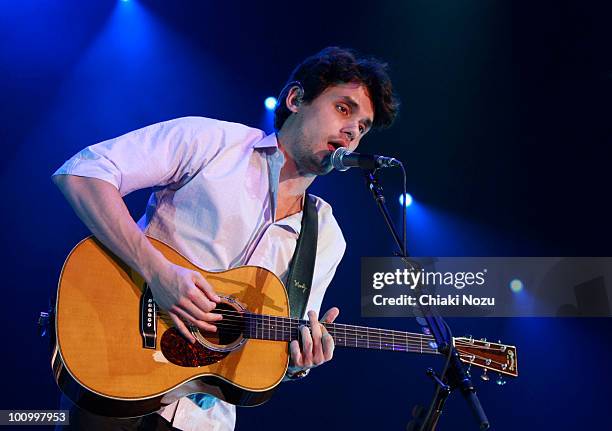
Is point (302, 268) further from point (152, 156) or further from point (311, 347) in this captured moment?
point (152, 156)

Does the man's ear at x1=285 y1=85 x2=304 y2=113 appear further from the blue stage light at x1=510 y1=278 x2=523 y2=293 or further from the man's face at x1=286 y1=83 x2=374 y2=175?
Result: the blue stage light at x1=510 y1=278 x2=523 y2=293

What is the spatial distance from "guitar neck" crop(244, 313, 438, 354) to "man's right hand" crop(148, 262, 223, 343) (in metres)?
0.23

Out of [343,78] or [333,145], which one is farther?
[343,78]

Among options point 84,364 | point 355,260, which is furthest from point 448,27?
point 84,364

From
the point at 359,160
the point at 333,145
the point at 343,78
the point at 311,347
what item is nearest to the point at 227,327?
the point at 311,347

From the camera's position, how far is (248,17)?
590 centimetres

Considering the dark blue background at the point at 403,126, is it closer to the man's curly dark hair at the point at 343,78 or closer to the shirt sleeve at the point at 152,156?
the man's curly dark hair at the point at 343,78

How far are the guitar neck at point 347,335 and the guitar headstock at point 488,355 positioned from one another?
156 mm

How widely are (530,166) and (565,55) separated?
1131 mm

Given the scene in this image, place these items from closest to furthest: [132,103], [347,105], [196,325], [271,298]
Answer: [196,325] < [271,298] < [347,105] < [132,103]

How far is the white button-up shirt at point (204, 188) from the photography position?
2533mm

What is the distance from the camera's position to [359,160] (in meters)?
2.68

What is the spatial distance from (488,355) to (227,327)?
1.33 metres

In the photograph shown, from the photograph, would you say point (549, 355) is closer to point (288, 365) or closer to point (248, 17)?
point (288, 365)
